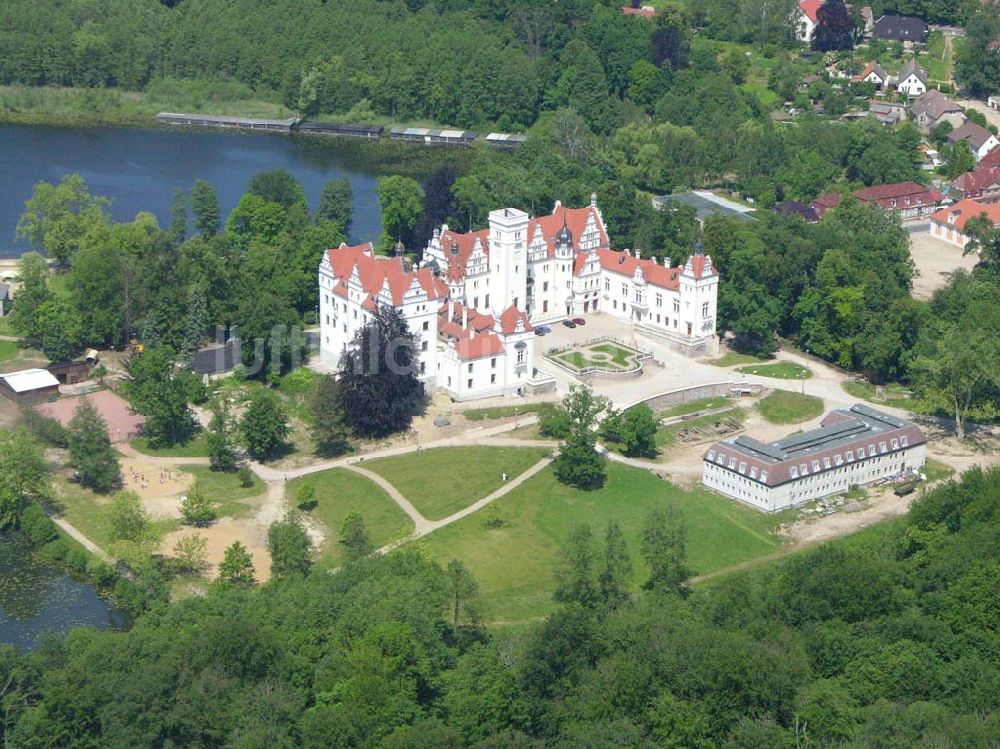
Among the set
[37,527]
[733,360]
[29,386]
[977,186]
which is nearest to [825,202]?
[977,186]

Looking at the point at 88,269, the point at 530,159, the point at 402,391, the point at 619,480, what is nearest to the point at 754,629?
the point at 619,480

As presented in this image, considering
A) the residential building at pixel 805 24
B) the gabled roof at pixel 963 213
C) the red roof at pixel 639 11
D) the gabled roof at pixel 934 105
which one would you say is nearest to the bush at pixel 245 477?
the gabled roof at pixel 963 213

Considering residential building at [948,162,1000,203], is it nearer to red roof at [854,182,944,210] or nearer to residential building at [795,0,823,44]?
red roof at [854,182,944,210]

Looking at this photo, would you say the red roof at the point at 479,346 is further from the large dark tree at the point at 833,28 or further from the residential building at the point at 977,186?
the large dark tree at the point at 833,28

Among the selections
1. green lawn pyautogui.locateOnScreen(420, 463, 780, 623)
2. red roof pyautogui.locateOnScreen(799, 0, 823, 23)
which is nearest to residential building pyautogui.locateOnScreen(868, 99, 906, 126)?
red roof pyautogui.locateOnScreen(799, 0, 823, 23)

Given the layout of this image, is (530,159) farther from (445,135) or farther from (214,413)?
(214,413)

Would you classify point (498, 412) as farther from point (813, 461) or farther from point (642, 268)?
point (813, 461)
